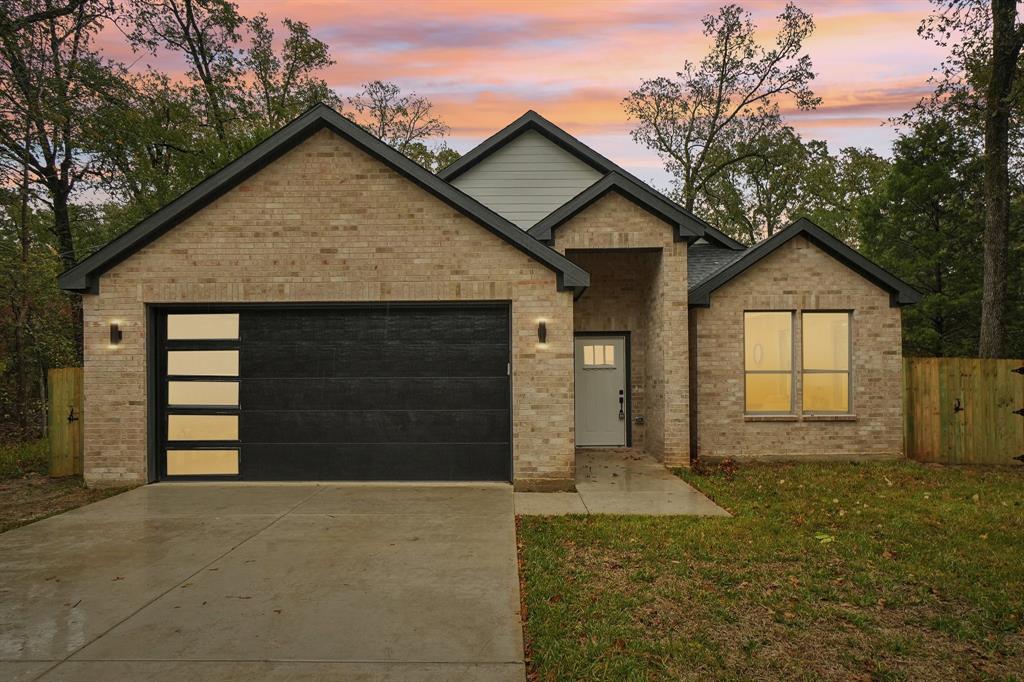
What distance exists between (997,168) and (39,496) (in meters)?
21.6

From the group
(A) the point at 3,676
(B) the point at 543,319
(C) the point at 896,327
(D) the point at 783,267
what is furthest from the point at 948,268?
(A) the point at 3,676

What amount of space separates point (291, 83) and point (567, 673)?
2759 cm

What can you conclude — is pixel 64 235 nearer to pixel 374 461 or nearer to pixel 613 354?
pixel 374 461

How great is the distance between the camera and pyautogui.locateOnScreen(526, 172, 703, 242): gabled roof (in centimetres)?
1116

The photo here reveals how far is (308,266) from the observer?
9633 millimetres

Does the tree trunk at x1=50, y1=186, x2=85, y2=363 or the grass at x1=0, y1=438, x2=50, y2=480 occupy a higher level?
the tree trunk at x1=50, y1=186, x2=85, y2=363

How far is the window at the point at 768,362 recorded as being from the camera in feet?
40.0

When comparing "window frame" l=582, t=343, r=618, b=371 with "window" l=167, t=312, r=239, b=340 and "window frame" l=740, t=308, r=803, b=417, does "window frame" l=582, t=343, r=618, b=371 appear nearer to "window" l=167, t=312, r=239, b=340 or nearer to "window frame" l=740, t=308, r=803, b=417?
"window frame" l=740, t=308, r=803, b=417

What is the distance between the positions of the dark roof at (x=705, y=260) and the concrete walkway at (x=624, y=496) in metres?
3.96

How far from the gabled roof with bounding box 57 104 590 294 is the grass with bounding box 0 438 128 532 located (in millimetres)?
3203

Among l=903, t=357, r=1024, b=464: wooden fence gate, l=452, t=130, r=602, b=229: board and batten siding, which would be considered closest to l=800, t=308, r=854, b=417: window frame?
l=903, t=357, r=1024, b=464: wooden fence gate

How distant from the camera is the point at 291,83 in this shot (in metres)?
26.1

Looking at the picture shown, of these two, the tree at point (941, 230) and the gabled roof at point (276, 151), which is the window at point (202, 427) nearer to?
the gabled roof at point (276, 151)

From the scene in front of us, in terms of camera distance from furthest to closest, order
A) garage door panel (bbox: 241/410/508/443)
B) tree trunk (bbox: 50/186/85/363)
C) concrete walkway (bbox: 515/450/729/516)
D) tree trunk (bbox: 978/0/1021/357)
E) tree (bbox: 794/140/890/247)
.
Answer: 1. tree (bbox: 794/140/890/247)
2. tree trunk (bbox: 50/186/85/363)
3. tree trunk (bbox: 978/0/1021/357)
4. garage door panel (bbox: 241/410/508/443)
5. concrete walkway (bbox: 515/450/729/516)
